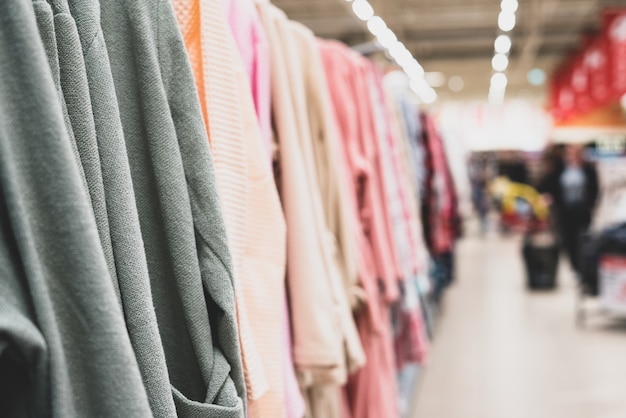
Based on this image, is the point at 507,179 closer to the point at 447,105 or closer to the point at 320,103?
the point at 447,105

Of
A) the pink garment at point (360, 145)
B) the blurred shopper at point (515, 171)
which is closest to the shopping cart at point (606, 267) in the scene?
the pink garment at point (360, 145)

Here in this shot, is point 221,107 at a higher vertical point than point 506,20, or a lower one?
lower

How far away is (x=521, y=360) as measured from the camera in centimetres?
561

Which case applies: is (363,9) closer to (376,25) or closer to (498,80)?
(376,25)

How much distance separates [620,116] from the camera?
20.0m

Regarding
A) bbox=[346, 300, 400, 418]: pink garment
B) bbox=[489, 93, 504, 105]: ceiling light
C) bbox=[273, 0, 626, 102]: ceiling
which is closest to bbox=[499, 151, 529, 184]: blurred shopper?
bbox=[273, 0, 626, 102]: ceiling

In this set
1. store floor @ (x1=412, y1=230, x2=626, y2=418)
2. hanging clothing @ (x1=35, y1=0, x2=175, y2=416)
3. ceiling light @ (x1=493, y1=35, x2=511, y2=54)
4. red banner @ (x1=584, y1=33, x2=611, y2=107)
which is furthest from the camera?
ceiling light @ (x1=493, y1=35, x2=511, y2=54)

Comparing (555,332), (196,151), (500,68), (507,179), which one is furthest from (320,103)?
(500,68)

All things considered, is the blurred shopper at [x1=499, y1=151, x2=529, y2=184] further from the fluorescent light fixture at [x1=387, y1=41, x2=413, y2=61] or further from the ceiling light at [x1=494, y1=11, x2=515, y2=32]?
the fluorescent light fixture at [x1=387, y1=41, x2=413, y2=61]

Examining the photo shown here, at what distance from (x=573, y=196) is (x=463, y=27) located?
8950 millimetres

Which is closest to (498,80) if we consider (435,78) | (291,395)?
(435,78)

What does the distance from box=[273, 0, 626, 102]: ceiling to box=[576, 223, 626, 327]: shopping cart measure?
25.4 feet

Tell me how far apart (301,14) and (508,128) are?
886 centimetres

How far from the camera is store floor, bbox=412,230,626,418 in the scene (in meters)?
4.51
